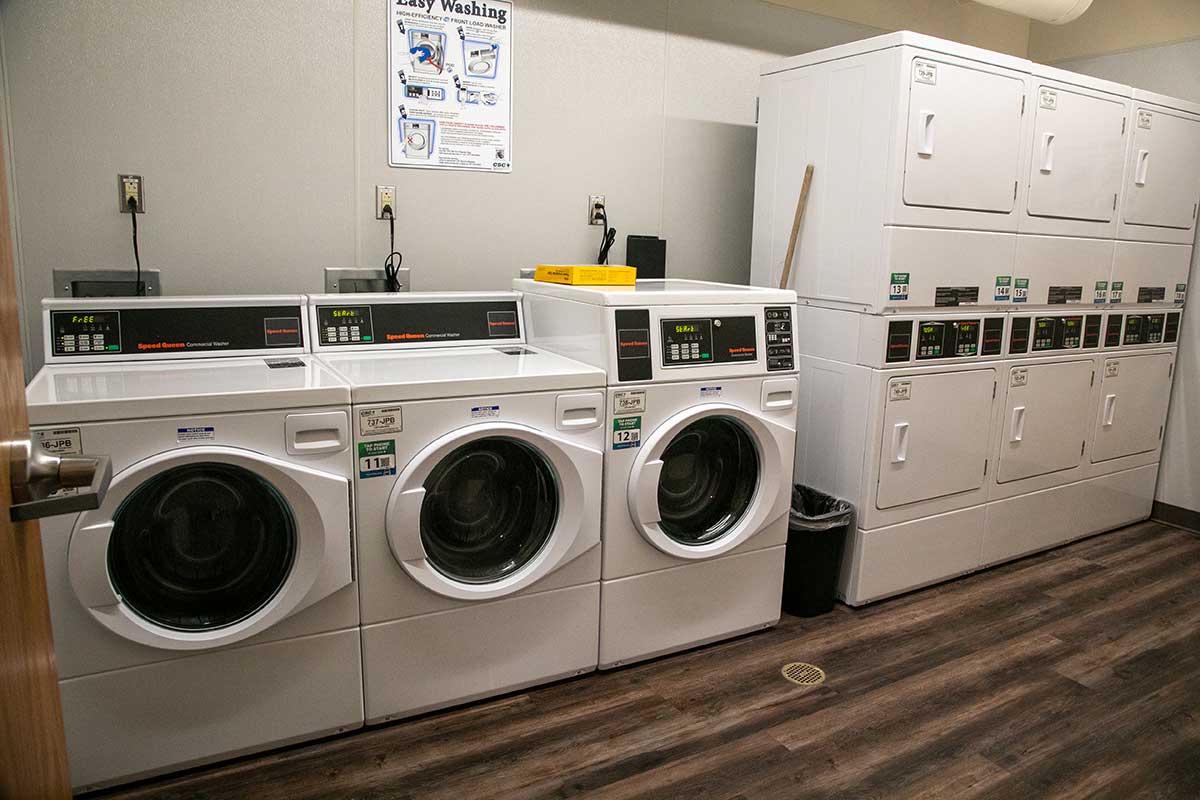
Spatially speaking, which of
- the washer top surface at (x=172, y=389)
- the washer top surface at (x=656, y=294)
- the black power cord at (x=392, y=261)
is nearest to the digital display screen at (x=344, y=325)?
the washer top surface at (x=172, y=389)

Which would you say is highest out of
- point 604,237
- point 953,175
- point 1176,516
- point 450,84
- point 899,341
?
A: point 450,84

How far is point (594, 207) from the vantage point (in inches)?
135

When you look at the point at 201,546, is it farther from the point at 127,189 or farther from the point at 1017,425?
the point at 1017,425

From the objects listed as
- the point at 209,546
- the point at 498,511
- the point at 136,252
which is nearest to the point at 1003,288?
the point at 498,511

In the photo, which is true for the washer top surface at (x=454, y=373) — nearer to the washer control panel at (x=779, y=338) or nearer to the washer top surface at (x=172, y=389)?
the washer top surface at (x=172, y=389)

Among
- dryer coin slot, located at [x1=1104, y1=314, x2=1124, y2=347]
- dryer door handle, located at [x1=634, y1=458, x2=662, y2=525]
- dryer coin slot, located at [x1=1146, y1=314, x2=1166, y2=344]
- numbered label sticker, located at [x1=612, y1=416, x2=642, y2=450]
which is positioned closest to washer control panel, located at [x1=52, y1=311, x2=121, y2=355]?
numbered label sticker, located at [x1=612, y1=416, x2=642, y2=450]

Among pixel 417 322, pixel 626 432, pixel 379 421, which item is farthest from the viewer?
pixel 417 322

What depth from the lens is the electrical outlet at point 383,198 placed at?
3.01 meters

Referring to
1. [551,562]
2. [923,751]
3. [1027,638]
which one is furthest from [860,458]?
[551,562]

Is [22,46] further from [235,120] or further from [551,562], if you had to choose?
[551,562]

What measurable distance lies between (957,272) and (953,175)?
0.37 meters

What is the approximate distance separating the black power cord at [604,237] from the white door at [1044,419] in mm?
1755

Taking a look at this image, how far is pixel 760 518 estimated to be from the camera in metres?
2.85

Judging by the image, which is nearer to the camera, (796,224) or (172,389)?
(172,389)
